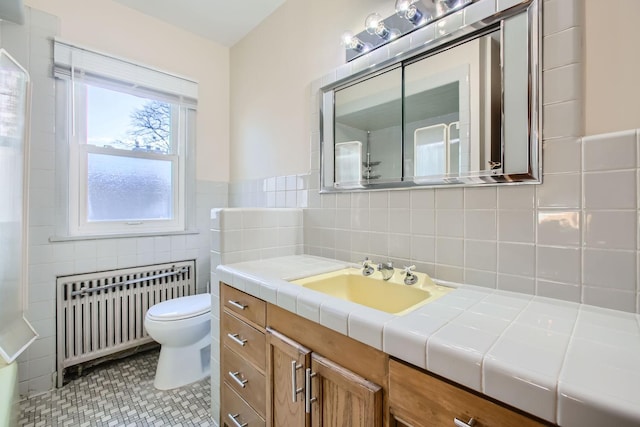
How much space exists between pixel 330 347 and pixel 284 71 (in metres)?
1.80

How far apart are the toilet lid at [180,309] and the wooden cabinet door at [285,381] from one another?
91 cm

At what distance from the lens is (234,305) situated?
4.11 ft

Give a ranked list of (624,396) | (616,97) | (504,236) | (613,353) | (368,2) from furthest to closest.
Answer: (368,2)
(504,236)
(616,97)
(613,353)
(624,396)

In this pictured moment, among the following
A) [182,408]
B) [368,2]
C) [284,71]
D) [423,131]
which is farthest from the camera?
[284,71]

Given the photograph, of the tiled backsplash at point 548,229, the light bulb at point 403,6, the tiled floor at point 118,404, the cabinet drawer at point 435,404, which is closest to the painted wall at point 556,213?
the tiled backsplash at point 548,229

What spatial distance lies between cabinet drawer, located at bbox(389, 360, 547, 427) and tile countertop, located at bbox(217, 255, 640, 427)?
0.09 feet

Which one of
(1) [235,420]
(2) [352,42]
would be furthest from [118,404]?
(2) [352,42]

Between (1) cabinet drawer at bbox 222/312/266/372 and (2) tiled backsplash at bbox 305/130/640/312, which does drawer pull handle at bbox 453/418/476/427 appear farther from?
(1) cabinet drawer at bbox 222/312/266/372

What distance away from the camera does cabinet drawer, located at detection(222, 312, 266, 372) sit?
111cm

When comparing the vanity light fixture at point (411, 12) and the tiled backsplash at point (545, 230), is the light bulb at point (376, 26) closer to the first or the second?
the vanity light fixture at point (411, 12)

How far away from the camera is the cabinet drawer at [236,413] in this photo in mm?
1148

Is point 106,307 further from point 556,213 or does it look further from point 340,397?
point 556,213

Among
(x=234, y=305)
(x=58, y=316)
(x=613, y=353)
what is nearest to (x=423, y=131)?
(x=613, y=353)

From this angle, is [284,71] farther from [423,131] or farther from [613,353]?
[613,353]
